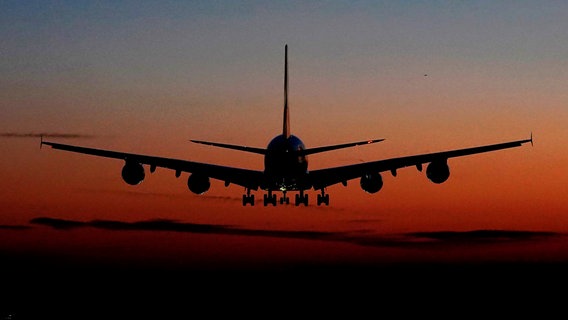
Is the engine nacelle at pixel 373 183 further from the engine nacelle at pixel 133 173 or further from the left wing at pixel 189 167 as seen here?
the engine nacelle at pixel 133 173

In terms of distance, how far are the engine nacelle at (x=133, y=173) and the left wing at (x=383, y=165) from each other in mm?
17790

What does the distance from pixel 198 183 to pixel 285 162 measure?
9418mm

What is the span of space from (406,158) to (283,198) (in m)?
13.9

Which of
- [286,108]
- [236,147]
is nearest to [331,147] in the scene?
[236,147]

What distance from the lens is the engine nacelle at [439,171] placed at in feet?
283

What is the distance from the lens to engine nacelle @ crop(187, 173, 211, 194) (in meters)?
91.9

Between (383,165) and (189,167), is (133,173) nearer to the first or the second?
(189,167)

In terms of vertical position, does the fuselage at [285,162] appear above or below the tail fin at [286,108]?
below

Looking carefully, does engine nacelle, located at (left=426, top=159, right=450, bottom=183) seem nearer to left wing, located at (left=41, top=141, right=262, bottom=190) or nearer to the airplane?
the airplane

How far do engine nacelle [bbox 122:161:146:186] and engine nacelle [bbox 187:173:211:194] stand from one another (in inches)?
276

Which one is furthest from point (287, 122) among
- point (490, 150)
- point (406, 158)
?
point (490, 150)

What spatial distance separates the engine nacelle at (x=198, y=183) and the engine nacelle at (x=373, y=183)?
16.2 meters

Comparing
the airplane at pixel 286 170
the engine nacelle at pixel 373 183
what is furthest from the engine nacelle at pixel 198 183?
the engine nacelle at pixel 373 183

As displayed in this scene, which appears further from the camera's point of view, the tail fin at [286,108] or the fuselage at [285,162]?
the tail fin at [286,108]
